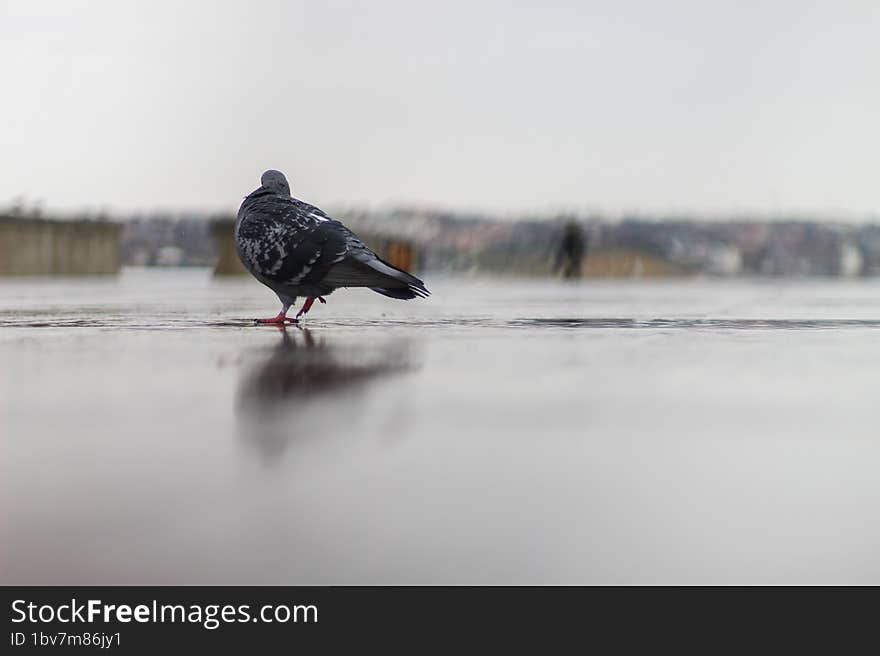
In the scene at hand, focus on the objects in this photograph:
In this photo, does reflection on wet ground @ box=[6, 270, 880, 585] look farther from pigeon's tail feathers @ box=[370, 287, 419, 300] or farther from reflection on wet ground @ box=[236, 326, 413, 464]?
pigeon's tail feathers @ box=[370, 287, 419, 300]

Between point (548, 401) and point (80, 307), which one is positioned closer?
point (548, 401)

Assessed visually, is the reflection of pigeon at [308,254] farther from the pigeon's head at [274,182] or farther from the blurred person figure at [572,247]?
the blurred person figure at [572,247]

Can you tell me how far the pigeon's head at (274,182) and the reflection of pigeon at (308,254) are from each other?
203 millimetres

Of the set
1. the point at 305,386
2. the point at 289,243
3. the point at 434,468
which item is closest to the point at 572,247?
the point at 289,243


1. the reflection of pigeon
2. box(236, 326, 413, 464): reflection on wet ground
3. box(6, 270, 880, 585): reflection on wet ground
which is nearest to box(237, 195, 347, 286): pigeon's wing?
the reflection of pigeon

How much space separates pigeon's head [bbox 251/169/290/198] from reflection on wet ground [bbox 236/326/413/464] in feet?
4.38

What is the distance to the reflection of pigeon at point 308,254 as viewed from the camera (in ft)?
20.0

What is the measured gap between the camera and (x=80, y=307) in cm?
926

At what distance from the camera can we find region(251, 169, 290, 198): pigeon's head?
6562 mm

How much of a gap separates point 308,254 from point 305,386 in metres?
2.63

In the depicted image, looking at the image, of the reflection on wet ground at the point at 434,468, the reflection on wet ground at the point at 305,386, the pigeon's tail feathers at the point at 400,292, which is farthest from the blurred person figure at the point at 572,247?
the reflection on wet ground at the point at 434,468
